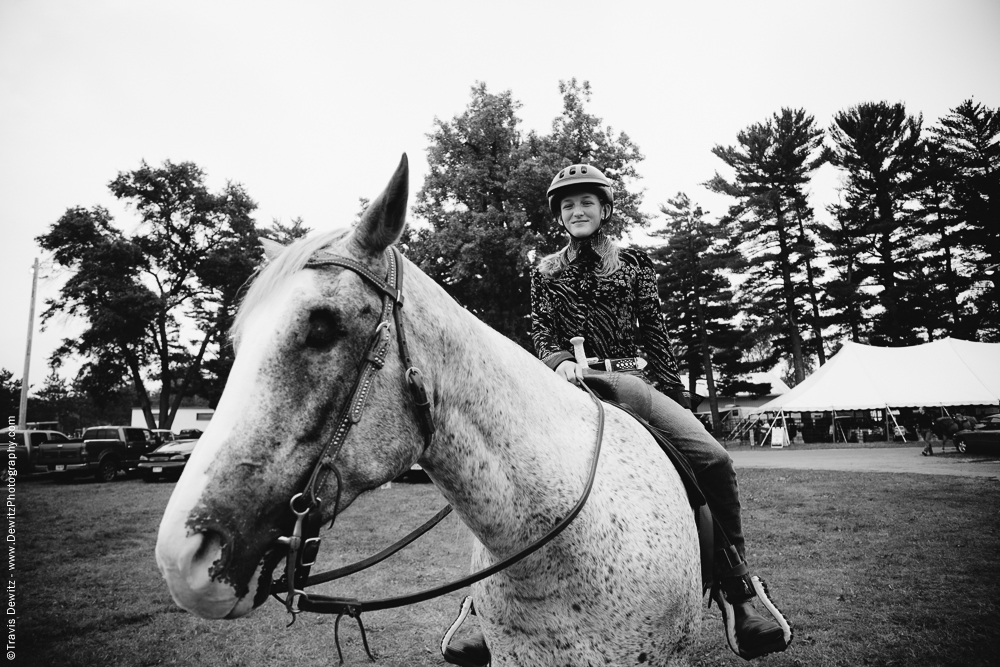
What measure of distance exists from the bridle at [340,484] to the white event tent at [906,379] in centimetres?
3168

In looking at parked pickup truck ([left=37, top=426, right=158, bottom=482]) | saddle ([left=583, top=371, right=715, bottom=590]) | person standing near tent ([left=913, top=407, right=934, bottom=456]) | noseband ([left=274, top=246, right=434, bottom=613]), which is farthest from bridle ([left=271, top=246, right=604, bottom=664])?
person standing near tent ([left=913, top=407, right=934, bottom=456])

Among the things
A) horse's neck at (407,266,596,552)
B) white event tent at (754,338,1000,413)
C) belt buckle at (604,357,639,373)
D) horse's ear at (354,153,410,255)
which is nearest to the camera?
horse's ear at (354,153,410,255)

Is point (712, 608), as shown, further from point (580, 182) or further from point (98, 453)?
point (98, 453)

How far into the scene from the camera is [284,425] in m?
1.45

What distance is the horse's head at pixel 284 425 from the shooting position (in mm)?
1295

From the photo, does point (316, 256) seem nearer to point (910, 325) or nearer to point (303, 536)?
point (303, 536)

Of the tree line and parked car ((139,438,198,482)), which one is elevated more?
the tree line

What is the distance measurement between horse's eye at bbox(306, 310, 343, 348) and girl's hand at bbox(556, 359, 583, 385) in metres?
1.44

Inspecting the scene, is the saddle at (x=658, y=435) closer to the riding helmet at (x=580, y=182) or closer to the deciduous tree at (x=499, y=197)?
the riding helmet at (x=580, y=182)

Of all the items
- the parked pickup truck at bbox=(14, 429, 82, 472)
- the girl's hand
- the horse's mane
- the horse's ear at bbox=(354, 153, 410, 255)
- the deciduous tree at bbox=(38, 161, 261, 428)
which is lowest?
the parked pickup truck at bbox=(14, 429, 82, 472)

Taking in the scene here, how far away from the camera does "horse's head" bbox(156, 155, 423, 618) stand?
51.0 inches

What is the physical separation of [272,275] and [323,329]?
28cm

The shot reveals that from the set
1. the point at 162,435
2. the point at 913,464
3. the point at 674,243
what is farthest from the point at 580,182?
the point at 674,243

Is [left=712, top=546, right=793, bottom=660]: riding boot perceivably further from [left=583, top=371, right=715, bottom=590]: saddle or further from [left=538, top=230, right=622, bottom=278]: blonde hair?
[left=538, top=230, right=622, bottom=278]: blonde hair
